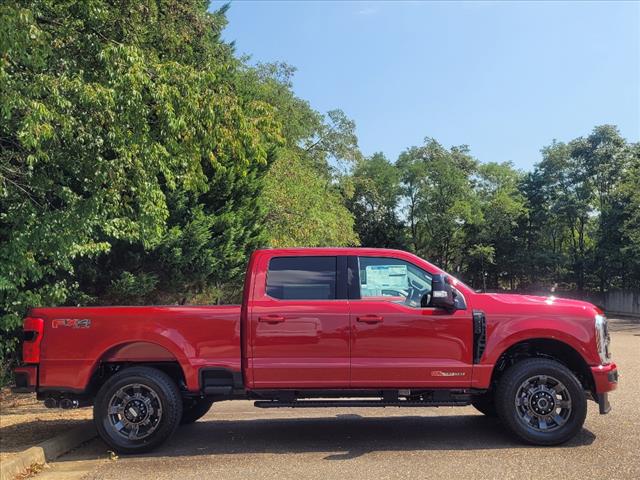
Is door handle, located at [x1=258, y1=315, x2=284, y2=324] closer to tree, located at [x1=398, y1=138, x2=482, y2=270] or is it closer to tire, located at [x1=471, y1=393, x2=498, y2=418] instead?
tire, located at [x1=471, y1=393, x2=498, y2=418]

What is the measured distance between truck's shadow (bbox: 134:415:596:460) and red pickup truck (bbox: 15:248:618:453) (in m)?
0.46

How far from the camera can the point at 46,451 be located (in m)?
6.41

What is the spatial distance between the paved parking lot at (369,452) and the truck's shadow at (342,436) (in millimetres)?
11

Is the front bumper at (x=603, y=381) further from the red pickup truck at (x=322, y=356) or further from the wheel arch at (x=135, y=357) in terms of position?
the wheel arch at (x=135, y=357)

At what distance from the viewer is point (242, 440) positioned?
705 cm

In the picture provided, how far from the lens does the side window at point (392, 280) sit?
21.8ft

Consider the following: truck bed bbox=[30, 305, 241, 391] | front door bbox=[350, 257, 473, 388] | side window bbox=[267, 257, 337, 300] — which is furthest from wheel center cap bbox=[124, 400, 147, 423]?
front door bbox=[350, 257, 473, 388]

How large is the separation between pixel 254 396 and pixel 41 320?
7.85 feet

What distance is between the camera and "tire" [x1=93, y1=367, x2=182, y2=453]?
638 centimetres

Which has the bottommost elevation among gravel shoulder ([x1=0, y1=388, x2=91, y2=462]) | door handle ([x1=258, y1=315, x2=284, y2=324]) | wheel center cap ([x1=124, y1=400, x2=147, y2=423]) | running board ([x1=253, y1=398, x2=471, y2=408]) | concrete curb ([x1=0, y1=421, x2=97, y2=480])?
gravel shoulder ([x1=0, y1=388, x2=91, y2=462])

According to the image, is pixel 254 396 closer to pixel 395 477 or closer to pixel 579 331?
pixel 395 477

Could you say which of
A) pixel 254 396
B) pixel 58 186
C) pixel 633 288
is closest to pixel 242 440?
pixel 254 396

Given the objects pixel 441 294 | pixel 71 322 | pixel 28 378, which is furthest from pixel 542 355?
pixel 28 378

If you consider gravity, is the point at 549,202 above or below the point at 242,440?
above
